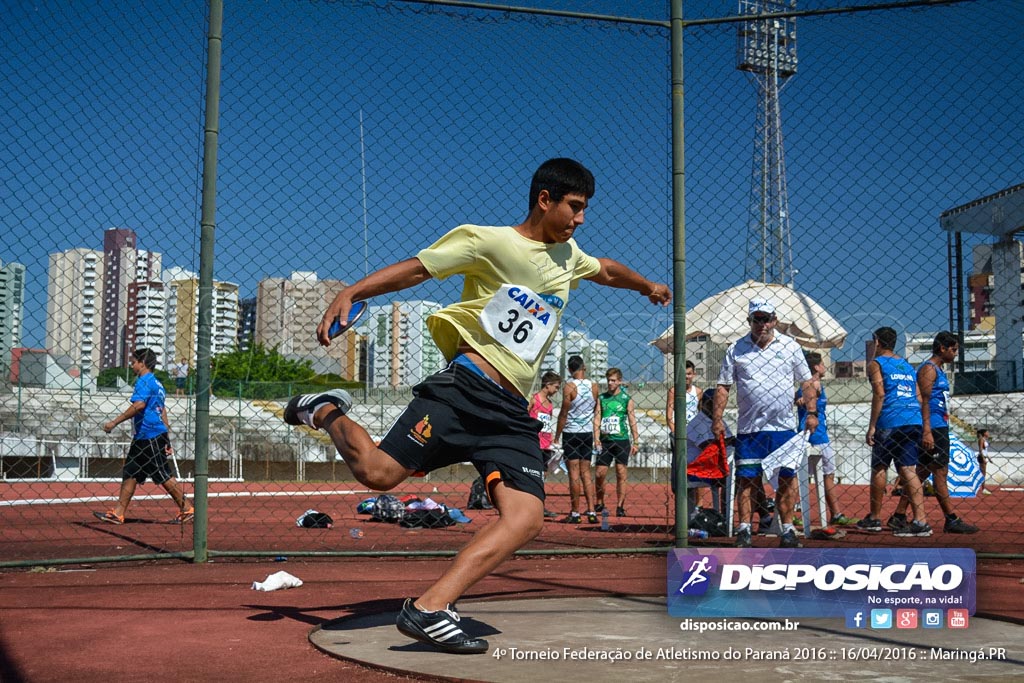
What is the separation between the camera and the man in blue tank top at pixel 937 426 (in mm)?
8719

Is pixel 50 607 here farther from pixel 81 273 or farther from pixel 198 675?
pixel 81 273

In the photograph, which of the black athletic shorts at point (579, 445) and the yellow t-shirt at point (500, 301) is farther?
the black athletic shorts at point (579, 445)

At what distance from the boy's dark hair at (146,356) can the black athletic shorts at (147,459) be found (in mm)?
768

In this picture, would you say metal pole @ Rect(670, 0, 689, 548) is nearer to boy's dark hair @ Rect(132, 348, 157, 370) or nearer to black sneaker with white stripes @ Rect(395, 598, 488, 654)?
black sneaker with white stripes @ Rect(395, 598, 488, 654)

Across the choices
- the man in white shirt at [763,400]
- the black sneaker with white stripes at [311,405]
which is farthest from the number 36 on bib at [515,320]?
the man in white shirt at [763,400]

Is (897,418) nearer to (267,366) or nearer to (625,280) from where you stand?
(625,280)

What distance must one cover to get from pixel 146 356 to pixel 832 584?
7985 mm

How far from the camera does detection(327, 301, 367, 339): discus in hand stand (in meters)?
3.59

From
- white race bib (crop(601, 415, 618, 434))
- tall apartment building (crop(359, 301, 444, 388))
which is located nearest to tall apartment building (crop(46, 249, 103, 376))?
tall apartment building (crop(359, 301, 444, 388))

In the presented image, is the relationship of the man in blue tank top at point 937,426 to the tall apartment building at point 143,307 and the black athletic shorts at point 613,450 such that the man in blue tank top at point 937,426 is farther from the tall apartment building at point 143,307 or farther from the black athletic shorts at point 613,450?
the tall apartment building at point 143,307

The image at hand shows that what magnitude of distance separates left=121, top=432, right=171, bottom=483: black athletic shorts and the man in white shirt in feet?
19.1

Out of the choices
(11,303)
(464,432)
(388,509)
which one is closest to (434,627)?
(464,432)

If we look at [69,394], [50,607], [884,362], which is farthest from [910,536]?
[69,394]

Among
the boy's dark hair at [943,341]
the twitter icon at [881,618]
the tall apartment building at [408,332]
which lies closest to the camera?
the twitter icon at [881,618]
